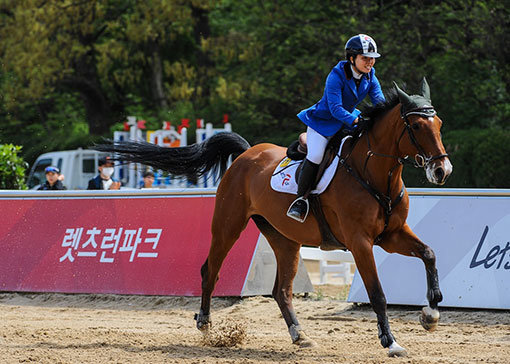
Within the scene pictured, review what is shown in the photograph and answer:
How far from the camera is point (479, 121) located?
20922 mm

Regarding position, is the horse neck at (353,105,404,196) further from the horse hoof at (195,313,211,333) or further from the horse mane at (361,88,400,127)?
the horse hoof at (195,313,211,333)

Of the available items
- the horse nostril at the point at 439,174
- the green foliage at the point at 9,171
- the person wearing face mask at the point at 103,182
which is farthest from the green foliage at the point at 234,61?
the horse nostril at the point at 439,174

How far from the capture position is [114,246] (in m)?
11.3

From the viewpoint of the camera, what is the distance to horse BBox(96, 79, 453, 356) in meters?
6.68

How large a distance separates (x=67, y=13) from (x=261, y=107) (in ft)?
26.7

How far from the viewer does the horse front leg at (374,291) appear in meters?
6.66

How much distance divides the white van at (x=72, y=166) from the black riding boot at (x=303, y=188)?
16776 millimetres

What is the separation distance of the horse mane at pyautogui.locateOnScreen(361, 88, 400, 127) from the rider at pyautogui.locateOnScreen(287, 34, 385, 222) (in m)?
0.10

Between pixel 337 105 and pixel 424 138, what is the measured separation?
932mm

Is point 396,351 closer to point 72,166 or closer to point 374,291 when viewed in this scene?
point 374,291

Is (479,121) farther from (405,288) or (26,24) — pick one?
(26,24)

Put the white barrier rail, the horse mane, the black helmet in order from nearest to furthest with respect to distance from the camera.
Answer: the black helmet → the horse mane → the white barrier rail

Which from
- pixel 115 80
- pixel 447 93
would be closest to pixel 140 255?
pixel 447 93

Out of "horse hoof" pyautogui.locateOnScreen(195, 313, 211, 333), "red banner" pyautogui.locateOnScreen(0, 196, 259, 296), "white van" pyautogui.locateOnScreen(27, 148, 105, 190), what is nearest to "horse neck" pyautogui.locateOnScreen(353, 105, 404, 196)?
"horse hoof" pyautogui.locateOnScreen(195, 313, 211, 333)
